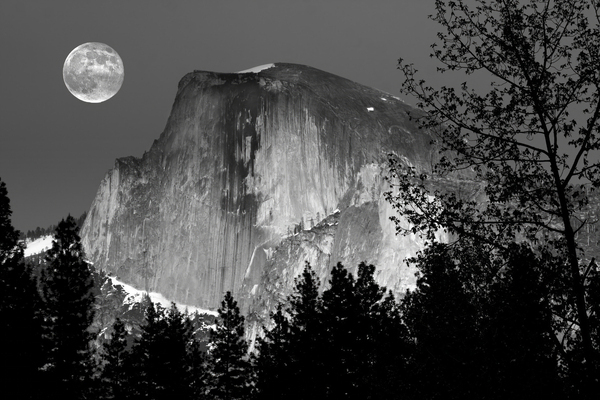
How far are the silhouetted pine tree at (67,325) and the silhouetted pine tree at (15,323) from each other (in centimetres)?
312

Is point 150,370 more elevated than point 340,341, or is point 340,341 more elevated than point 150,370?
point 340,341

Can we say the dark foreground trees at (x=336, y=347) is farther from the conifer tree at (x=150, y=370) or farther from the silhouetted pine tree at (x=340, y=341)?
the conifer tree at (x=150, y=370)

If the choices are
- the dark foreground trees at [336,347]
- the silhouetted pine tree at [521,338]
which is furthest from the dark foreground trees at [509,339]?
the dark foreground trees at [336,347]

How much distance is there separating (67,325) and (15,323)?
8.53 m

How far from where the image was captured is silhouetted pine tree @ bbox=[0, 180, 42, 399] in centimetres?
3228

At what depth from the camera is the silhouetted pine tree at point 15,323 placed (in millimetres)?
32281

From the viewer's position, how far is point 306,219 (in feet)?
606

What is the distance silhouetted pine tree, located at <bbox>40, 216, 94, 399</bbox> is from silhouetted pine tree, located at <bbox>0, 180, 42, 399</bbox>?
10.2ft

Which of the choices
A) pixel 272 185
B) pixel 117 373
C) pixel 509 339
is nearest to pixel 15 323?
pixel 117 373

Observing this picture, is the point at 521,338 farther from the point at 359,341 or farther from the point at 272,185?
the point at 272,185

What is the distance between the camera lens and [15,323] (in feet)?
110

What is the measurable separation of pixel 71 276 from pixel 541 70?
34.0m

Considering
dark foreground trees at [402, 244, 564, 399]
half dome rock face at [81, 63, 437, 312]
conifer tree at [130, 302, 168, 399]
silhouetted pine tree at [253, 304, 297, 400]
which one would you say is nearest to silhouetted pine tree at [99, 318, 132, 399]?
conifer tree at [130, 302, 168, 399]

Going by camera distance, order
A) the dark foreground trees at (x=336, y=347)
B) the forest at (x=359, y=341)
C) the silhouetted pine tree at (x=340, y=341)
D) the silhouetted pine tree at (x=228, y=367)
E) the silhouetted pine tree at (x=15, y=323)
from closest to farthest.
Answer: the forest at (x=359, y=341)
the silhouetted pine tree at (x=15, y=323)
the dark foreground trees at (x=336, y=347)
the silhouetted pine tree at (x=340, y=341)
the silhouetted pine tree at (x=228, y=367)
